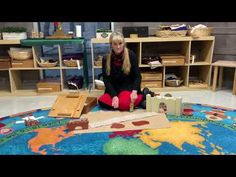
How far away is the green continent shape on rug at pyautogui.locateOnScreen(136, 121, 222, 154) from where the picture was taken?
6.10ft

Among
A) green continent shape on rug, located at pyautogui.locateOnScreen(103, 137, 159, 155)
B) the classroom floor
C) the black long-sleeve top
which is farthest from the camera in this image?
the classroom floor

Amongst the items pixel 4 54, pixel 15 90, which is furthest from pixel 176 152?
pixel 4 54

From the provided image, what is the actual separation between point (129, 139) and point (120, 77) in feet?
2.69

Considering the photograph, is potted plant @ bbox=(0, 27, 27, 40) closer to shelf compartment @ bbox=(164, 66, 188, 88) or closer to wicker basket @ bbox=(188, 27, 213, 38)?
shelf compartment @ bbox=(164, 66, 188, 88)

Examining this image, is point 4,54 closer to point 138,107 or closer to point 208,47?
point 138,107

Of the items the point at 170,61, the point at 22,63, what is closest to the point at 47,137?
the point at 22,63

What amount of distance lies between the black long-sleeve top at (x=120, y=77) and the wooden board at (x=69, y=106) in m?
0.28

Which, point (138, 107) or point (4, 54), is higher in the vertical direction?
point (4, 54)

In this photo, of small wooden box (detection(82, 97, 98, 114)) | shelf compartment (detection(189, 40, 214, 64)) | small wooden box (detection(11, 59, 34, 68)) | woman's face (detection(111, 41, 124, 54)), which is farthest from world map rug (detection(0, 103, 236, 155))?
shelf compartment (detection(189, 40, 214, 64))

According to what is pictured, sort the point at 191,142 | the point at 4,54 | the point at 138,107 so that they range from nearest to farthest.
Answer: the point at 191,142 < the point at 138,107 < the point at 4,54

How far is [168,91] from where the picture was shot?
3318mm

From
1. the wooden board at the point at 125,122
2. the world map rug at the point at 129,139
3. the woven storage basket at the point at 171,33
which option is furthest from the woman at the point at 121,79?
the woven storage basket at the point at 171,33

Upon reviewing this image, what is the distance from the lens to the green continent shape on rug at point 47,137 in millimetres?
1896

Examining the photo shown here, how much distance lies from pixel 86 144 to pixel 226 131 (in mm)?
1087
